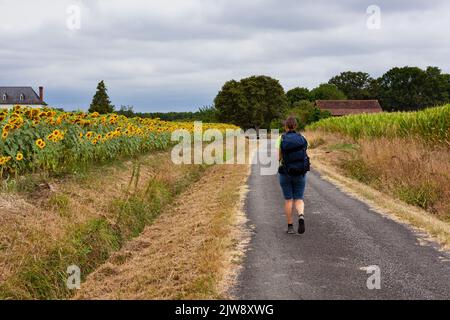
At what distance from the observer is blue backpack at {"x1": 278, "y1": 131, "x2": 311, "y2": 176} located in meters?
8.73

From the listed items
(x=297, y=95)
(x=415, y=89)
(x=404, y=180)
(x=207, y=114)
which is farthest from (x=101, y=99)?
(x=415, y=89)

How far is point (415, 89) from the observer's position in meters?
109

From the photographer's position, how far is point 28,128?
37.1ft

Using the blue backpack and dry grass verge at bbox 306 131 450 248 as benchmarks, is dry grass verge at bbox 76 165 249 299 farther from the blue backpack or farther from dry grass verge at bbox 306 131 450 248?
dry grass verge at bbox 306 131 450 248

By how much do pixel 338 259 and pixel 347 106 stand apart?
311ft

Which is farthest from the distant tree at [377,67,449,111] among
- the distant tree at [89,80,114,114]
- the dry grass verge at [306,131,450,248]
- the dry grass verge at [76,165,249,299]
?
the dry grass verge at [76,165,249,299]

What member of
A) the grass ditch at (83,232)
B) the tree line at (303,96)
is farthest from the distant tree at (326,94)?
the grass ditch at (83,232)

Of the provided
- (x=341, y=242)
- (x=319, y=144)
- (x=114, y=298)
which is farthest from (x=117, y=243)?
(x=319, y=144)

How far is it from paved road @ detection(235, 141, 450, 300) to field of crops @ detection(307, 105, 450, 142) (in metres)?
9.42

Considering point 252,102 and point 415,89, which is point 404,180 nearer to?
point 252,102

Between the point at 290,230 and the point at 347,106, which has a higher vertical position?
the point at 347,106

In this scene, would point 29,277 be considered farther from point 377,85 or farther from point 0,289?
point 377,85

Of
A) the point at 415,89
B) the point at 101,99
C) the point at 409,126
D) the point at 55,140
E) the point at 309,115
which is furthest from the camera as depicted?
the point at 415,89

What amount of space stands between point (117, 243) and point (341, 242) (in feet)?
13.1
